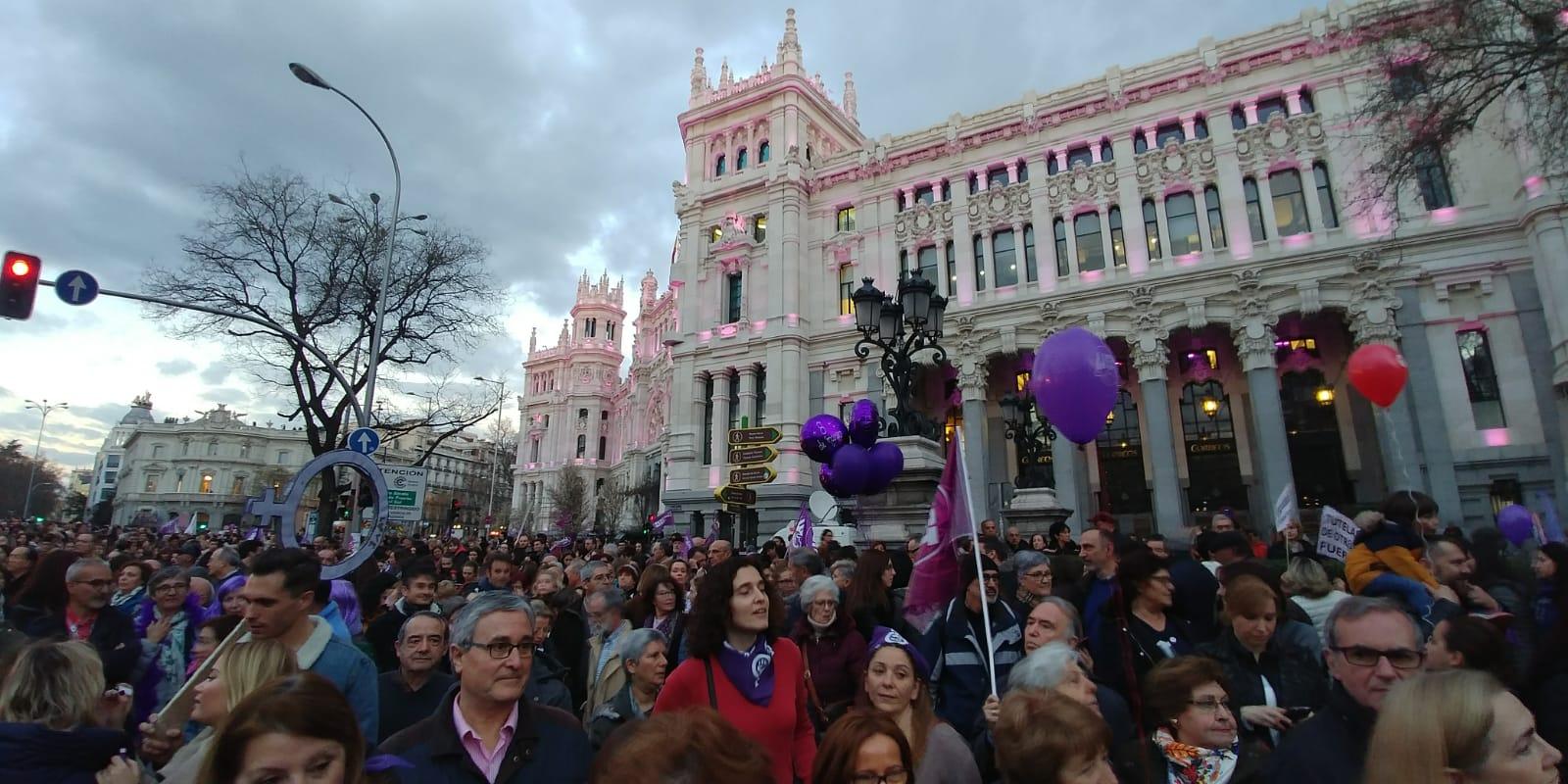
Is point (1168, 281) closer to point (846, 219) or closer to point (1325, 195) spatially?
point (1325, 195)

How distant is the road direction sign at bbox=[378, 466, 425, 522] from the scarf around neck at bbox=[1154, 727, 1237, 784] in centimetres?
1089

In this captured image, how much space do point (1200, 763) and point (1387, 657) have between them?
829 mm

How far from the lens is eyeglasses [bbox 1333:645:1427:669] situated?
268 centimetres

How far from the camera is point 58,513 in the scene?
75.7m

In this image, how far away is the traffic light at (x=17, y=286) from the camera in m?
10.0

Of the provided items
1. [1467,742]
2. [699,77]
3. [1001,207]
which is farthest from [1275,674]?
[699,77]

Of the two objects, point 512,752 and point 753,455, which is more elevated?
point 753,455

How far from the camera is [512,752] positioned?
8.34ft

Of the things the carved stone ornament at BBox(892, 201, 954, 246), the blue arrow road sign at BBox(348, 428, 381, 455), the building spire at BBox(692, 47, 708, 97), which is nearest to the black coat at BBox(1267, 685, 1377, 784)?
the blue arrow road sign at BBox(348, 428, 381, 455)

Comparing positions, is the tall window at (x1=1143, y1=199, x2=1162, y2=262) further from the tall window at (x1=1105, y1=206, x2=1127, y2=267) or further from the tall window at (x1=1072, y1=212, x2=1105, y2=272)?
the tall window at (x1=1072, y1=212, x2=1105, y2=272)

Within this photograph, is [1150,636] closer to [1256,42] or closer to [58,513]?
[1256,42]

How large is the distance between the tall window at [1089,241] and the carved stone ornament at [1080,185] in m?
0.68

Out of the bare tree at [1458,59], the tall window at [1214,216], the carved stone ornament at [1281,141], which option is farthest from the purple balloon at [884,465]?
the carved stone ornament at [1281,141]

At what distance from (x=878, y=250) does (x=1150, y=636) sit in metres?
29.9
